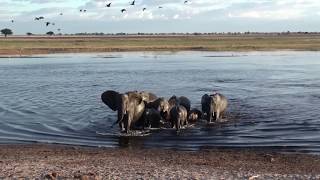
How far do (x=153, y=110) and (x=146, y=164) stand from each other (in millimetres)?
7692

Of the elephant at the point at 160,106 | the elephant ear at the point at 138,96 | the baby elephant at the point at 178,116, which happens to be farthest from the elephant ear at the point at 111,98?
the baby elephant at the point at 178,116

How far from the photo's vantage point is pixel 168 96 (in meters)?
32.9

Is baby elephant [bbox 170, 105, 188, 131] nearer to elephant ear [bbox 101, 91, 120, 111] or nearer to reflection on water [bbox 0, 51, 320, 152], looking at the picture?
reflection on water [bbox 0, 51, 320, 152]

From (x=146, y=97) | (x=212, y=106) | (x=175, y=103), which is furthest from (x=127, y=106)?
(x=212, y=106)

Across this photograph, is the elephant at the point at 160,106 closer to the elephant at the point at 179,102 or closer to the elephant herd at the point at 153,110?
the elephant herd at the point at 153,110

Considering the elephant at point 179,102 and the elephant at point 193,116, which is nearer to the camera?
the elephant at point 193,116

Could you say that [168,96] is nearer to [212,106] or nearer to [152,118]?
[212,106]

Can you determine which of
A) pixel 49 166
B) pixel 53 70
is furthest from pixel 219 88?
pixel 49 166

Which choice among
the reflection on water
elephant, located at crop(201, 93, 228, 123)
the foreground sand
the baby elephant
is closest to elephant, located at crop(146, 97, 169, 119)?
the baby elephant

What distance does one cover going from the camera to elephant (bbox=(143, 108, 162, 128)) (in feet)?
75.3

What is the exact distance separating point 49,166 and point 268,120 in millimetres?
11343

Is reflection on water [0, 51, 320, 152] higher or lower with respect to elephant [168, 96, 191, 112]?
lower

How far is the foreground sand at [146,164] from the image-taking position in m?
13.5

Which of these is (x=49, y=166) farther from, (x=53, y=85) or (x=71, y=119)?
(x=53, y=85)
